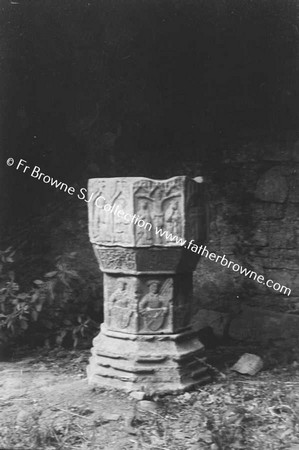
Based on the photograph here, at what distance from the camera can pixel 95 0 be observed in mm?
5457

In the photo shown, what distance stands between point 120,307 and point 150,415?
81cm

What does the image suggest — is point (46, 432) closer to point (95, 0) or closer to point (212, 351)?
point (212, 351)

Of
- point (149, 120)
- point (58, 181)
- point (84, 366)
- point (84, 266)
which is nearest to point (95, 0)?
point (149, 120)

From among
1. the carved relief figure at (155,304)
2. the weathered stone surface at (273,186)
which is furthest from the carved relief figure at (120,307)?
the weathered stone surface at (273,186)

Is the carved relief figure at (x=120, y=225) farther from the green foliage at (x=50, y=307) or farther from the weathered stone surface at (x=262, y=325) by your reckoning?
the weathered stone surface at (x=262, y=325)

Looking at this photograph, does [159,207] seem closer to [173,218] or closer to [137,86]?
[173,218]

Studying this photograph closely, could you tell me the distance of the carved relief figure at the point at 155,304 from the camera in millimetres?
4055

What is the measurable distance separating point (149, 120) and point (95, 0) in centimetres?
117

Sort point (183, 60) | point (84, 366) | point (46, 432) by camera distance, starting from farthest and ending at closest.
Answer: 1. point (183, 60)
2. point (84, 366)
3. point (46, 432)

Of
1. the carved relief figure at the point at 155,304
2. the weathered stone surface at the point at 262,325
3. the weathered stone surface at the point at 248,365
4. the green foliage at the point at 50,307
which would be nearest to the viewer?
the carved relief figure at the point at 155,304

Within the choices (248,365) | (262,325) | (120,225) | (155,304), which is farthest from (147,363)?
(262,325)

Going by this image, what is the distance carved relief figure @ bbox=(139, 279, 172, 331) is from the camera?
4.05m

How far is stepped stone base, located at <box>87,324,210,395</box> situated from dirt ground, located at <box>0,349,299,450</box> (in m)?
0.08

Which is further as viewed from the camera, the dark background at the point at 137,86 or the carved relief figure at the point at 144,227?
the dark background at the point at 137,86
